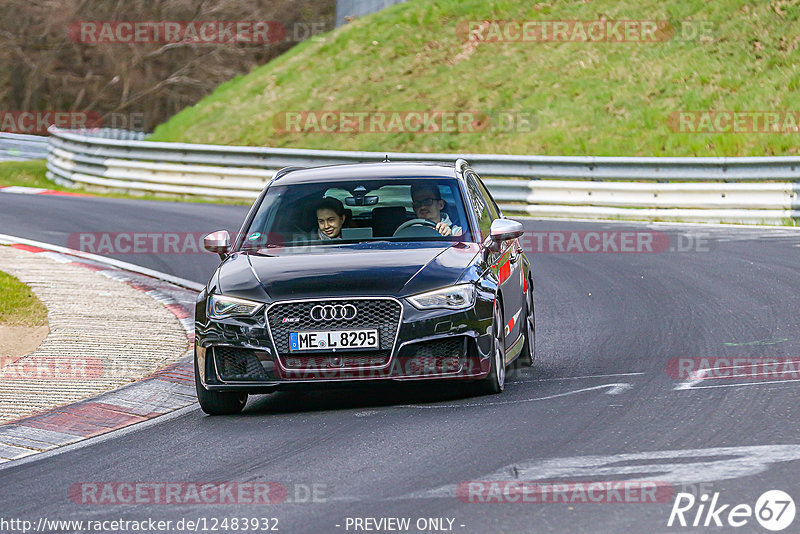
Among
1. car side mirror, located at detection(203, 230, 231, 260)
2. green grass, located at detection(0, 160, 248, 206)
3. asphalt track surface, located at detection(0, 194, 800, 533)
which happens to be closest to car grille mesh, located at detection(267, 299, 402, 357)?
asphalt track surface, located at detection(0, 194, 800, 533)

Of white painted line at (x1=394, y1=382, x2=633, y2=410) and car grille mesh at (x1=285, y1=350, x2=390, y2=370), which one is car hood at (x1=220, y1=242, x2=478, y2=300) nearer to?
car grille mesh at (x1=285, y1=350, x2=390, y2=370)

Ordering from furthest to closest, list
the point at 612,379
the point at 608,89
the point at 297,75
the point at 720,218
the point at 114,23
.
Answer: the point at 114,23 → the point at 297,75 → the point at 608,89 → the point at 720,218 → the point at 612,379

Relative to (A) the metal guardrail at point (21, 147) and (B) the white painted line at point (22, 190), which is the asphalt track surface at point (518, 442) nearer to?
(B) the white painted line at point (22, 190)

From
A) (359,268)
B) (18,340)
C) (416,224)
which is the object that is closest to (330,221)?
(416,224)

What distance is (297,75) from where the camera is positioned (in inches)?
1485

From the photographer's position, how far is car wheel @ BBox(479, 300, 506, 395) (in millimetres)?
8688

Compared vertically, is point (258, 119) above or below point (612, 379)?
above

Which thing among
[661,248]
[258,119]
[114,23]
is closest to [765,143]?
[661,248]

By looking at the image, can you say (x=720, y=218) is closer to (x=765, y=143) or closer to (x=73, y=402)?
(x=765, y=143)

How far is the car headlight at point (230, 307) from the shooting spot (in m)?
8.46

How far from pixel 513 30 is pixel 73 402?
27.3m

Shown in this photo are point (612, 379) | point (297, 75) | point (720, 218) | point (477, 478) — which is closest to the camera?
point (477, 478)

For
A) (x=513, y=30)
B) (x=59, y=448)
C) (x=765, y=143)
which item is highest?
(x=513, y=30)

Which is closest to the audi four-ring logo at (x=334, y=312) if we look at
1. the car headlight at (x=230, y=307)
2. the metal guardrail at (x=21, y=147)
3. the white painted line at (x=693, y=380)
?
the car headlight at (x=230, y=307)
